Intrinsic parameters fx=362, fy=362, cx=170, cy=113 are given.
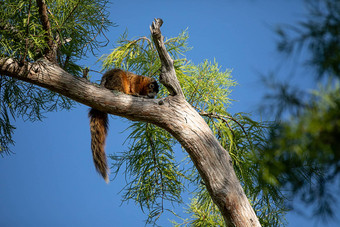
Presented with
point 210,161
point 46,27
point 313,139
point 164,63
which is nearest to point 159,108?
point 164,63

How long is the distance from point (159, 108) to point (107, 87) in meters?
0.52

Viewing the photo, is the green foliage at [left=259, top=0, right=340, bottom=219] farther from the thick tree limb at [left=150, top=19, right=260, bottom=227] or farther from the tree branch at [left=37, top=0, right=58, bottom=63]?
the tree branch at [left=37, top=0, right=58, bottom=63]

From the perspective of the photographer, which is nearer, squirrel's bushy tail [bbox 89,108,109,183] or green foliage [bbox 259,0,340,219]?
green foliage [bbox 259,0,340,219]

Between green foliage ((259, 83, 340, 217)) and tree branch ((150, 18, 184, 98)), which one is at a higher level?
tree branch ((150, 18, 184, 98))

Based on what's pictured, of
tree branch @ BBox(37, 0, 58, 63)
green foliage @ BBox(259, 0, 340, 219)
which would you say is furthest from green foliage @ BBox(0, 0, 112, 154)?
green foliage @ BBox(259, 0, 340, 219)

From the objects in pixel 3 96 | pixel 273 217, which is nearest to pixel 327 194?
pixel 273 217

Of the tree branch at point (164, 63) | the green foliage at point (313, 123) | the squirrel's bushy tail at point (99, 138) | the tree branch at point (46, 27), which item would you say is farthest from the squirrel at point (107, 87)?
the green foliage at point (313, 123)

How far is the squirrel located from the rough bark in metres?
0.29

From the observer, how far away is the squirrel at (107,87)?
2.41 m

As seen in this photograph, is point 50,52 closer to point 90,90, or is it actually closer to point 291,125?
point 90,90

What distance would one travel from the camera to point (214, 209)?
2973 millimetres

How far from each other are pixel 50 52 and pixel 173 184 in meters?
1.31

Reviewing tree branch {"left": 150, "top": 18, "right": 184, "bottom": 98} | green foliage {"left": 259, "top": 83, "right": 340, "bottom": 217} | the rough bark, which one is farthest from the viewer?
tree branch {"left": 150, "top": 18, "right": 184, "bottom": 98}

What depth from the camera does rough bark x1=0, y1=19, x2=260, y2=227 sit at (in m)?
2.12
